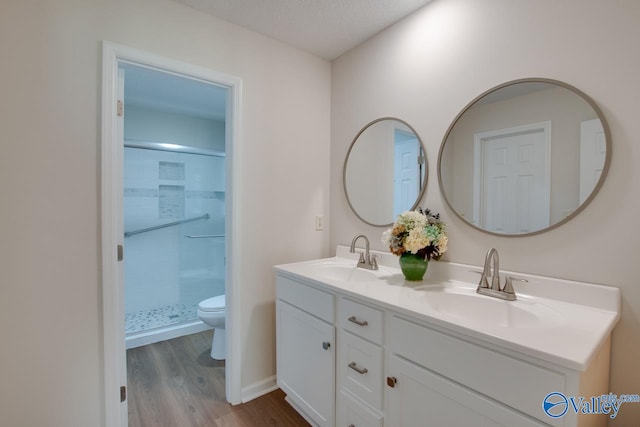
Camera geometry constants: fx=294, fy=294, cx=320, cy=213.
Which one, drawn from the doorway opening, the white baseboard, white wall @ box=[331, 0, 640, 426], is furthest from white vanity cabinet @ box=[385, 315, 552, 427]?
the doorway opening

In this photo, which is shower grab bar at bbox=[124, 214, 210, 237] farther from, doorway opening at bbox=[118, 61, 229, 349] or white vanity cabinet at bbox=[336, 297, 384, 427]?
white vanity cabinet at bbox=[336, 297, 384, 427]

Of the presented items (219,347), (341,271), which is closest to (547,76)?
(341,271)

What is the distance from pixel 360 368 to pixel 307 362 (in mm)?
411

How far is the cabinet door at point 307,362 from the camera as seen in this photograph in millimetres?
1471

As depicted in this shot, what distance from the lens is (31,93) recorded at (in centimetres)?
129

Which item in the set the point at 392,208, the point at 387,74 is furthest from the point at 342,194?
the point at 387,74

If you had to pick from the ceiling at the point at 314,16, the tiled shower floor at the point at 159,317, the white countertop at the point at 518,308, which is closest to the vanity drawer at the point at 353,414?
the white countertop at the point at 518,308

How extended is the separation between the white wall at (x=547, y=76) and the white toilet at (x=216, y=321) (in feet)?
4.67

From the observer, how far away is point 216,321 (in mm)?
2387

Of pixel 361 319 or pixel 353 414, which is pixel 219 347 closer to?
pixel 353 414

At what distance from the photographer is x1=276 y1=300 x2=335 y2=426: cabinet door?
1471 millimetres

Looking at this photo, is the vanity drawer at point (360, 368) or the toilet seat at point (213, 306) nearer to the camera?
the vanity drawer at point (360, 368)

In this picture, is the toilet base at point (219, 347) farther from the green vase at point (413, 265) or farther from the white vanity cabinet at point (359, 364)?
the green vase at point (413, 265)

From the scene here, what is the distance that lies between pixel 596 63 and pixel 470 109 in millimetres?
468
